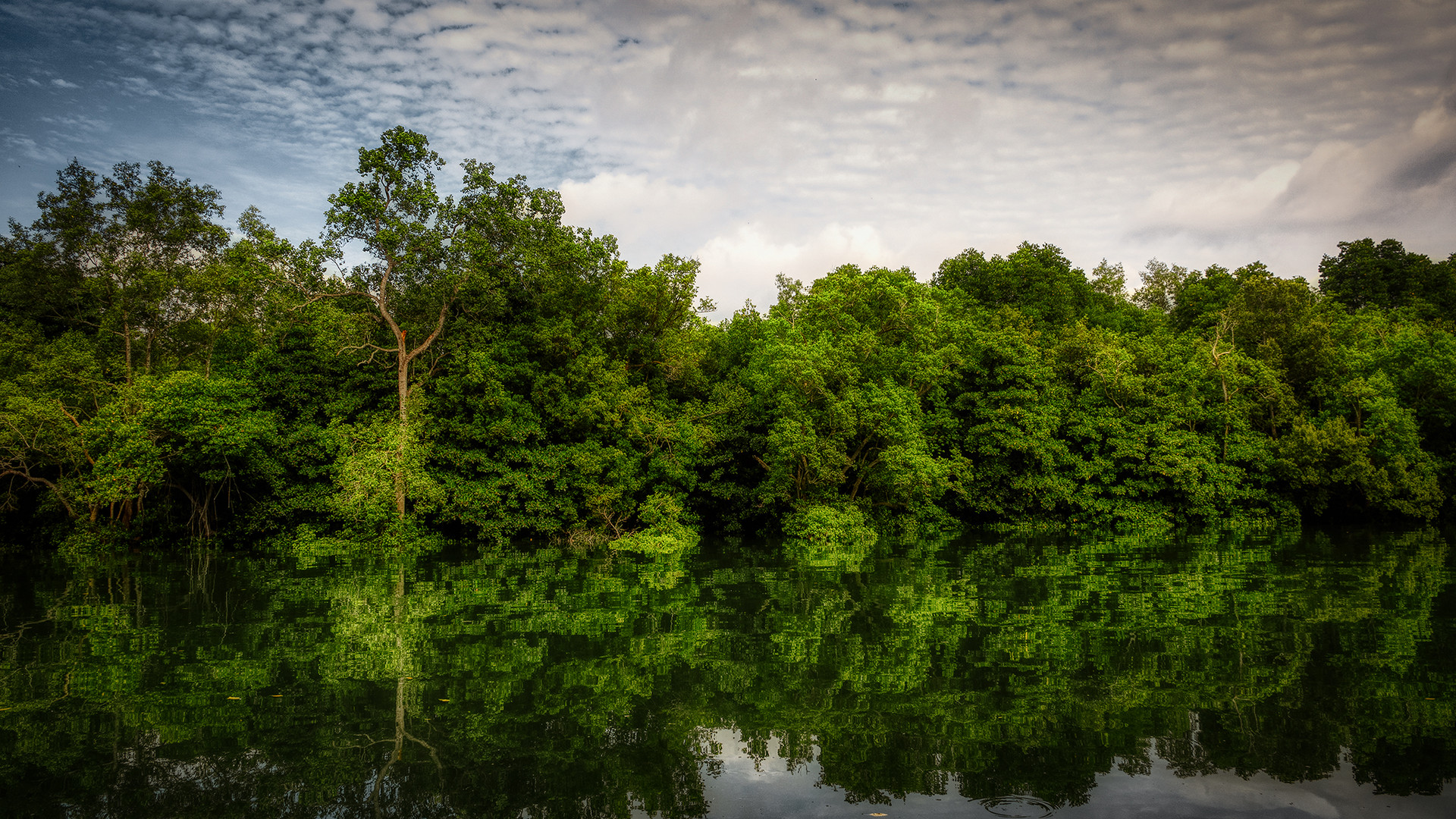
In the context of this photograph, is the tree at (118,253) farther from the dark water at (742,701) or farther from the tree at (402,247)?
the dark water at (742,701)

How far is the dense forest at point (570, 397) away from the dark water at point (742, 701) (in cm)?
1497

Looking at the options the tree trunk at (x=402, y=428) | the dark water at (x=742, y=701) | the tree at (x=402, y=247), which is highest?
the tree at (x=402, y=247)

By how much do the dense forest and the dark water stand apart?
589 inches

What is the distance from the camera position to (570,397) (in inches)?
1357

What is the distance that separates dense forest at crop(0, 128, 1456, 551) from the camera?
31641 millimetres

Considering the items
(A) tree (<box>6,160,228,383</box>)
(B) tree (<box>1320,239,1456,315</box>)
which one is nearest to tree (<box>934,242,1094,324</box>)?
(B) tree (<box>1320,239,1456,315</box>)

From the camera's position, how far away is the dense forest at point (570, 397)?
3164 cm

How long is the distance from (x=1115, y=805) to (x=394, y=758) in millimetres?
6702

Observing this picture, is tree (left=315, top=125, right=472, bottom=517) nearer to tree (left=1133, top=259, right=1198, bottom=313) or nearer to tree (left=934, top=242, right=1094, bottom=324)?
tree (left=934, top=242, right=1094, bottom=324)

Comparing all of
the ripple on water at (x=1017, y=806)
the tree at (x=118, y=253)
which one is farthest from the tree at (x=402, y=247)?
the ripple on water at (x=1017, y=806)

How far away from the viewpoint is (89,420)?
30359 mm

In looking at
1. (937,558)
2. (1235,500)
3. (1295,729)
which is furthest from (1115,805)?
(1235,500)

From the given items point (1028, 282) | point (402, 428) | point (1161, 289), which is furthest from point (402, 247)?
point (1161, 289)

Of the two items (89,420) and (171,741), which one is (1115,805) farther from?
(89,420)
